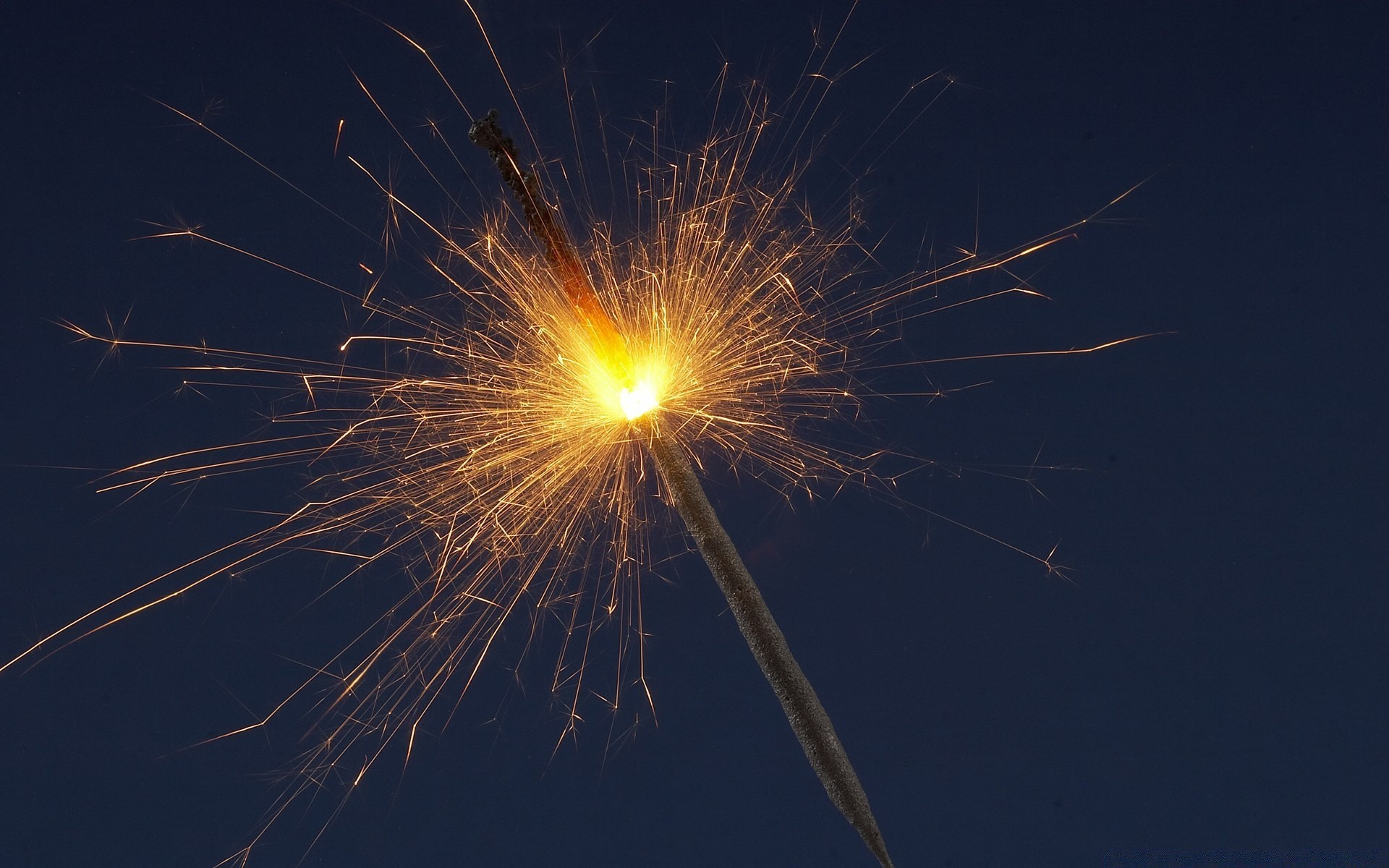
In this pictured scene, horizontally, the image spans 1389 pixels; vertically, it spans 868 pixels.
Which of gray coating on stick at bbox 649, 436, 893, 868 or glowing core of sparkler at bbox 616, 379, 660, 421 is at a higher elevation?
glowing core of sparkler at bbox 616, 379, 660, 421

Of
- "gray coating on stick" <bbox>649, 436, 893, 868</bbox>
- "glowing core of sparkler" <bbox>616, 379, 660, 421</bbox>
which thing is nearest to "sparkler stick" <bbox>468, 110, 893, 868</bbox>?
"gray coating on stick" <bbox>649, 436, 893, 868</bbox>

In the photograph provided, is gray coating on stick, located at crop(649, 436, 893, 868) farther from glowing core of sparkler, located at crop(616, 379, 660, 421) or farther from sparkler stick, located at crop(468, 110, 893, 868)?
glowing core of sparkler, located at crop(616, 379, 660, 421)

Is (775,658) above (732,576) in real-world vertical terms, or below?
below

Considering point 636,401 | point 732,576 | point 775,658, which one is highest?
point 636,401

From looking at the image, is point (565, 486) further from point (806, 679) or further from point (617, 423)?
point (806, 679)

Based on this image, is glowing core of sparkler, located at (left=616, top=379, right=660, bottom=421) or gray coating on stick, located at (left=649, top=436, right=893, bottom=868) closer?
gray coating on stick, located at (left=649, top=436, right=893, bottom=868)

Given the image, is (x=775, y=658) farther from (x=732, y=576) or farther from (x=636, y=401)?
(x=636, y=401)

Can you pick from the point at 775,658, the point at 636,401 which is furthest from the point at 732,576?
the point at 636,401

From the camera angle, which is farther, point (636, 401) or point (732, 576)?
point (636, 401)
